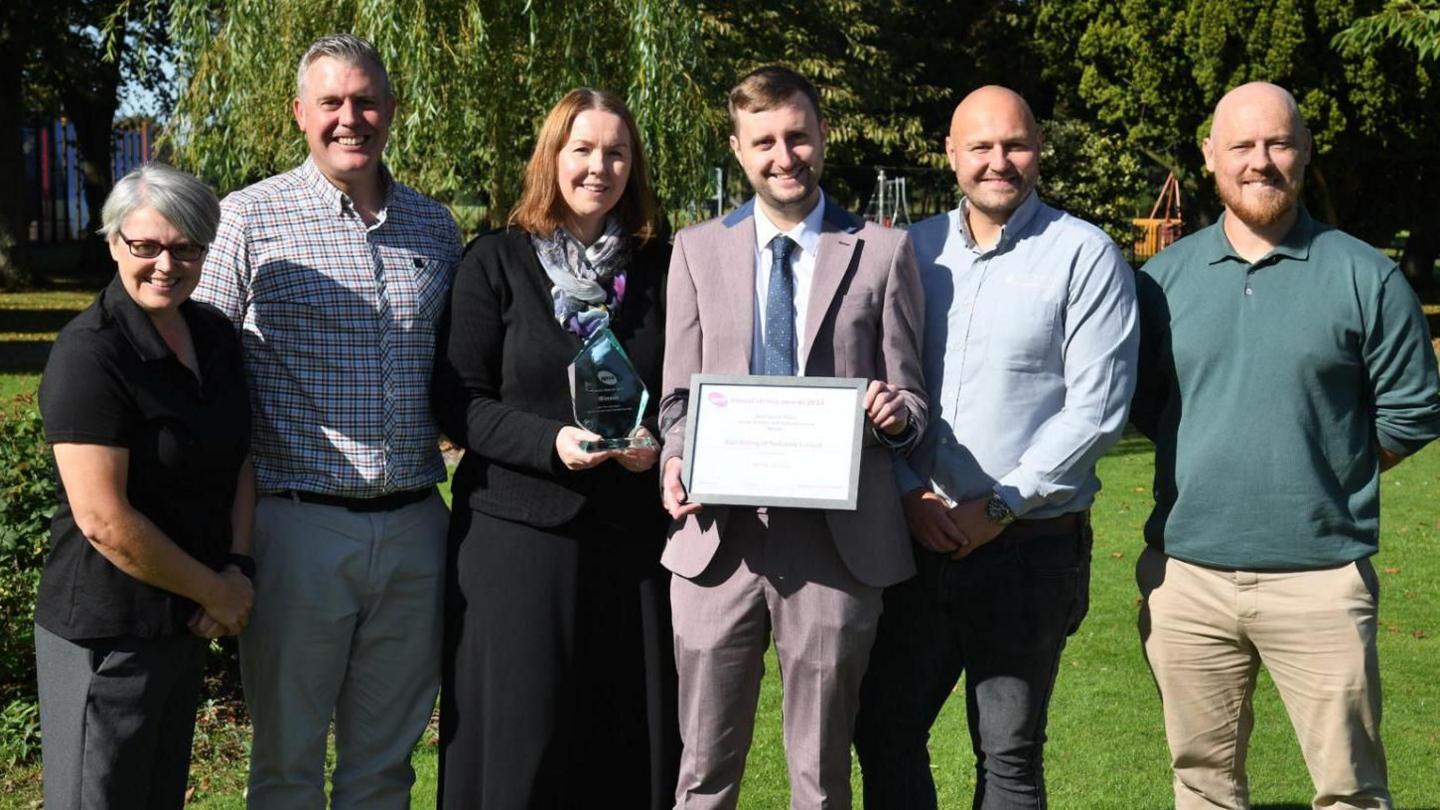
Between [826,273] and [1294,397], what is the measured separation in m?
1.33

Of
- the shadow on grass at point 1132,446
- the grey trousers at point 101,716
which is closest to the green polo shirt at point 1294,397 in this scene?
the grey trousers at point 101,716

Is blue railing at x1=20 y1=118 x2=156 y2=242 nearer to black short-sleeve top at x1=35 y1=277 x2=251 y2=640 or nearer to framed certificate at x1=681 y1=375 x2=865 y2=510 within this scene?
black short-sleeve top at x1=35 y1=277 x2=251 y2=640

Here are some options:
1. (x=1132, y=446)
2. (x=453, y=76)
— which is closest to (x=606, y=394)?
(x=453, y=76)

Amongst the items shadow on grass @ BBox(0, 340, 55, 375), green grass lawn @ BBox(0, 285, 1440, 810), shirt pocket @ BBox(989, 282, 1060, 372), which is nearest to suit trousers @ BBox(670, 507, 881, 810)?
shirt pocket @ BBox(989, 282, 1060, 372)

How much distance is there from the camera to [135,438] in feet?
11.3

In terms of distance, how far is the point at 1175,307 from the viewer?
13.2 feet

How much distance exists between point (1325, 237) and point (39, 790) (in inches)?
194

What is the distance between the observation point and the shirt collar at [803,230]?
12.4ft

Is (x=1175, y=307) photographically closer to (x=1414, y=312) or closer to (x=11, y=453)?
(x=1414, y=312)

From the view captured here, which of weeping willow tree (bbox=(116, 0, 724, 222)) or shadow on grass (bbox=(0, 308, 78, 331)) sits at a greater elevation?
weeping willow tree (bbox=(116, 0, 724, 222))

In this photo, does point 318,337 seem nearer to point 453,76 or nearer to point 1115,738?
point 1115,738

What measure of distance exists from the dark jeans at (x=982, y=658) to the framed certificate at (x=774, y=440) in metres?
0.53

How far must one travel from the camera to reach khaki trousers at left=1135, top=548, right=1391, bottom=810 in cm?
390

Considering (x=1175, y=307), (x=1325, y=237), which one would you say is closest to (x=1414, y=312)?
(x=1325, y=237)
